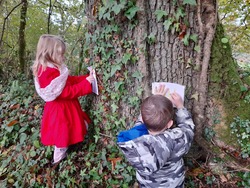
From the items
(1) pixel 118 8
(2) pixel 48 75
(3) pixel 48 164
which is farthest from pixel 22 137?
(1) pixel 118 8

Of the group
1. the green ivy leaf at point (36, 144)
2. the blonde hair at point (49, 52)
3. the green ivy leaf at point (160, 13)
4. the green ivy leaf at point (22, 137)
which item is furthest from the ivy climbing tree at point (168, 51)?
the green ivy leaf at point (22, 137)

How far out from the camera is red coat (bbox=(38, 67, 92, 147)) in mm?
2686

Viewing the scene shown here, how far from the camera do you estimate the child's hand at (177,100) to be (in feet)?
7.07

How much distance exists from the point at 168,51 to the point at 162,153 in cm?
109

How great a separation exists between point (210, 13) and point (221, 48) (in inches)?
15.3

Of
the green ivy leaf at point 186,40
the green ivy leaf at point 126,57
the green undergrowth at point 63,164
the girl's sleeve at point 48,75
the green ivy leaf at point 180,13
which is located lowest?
A: the green undergrowth at point 63,164

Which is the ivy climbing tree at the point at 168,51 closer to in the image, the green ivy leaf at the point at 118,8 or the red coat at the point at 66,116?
the green ivy leaf at the point at 118,8

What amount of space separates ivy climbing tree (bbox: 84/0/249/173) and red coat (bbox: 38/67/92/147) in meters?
0.46

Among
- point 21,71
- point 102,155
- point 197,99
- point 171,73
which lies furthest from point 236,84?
point 21,71

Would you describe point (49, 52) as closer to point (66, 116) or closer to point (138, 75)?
point (66, 116)

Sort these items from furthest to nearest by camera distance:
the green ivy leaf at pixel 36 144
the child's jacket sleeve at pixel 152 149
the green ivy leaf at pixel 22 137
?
the green ivy leaf at pixel 22 137 < the green ivy leaf at pixel 36 144 < the child's jacket sleeve at pixel 152 149

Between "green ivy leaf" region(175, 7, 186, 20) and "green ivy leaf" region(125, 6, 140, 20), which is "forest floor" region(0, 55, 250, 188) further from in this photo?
"green ivy leaf" region(125, 6, 140, 20)

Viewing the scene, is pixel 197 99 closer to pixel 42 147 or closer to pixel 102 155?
pixel 102 155

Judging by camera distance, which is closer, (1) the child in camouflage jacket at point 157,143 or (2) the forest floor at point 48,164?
(1) the child in camouflage jacket at point 157,143
